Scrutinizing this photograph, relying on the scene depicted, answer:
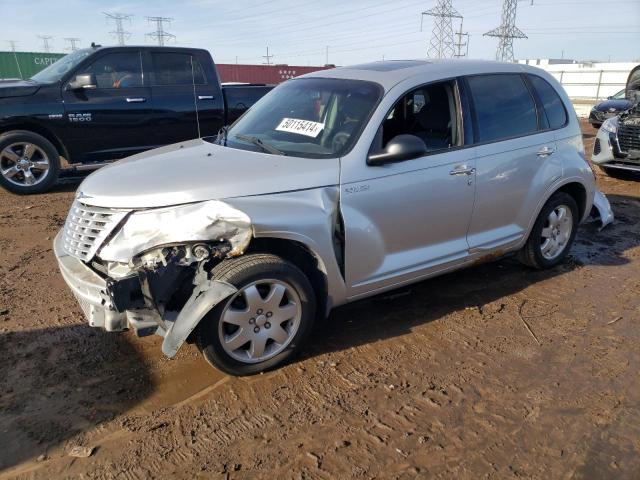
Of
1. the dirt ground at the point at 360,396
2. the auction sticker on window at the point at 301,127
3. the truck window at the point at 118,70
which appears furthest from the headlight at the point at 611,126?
the truck window at the point at 118,70

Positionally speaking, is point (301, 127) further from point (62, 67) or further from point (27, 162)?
point (62, 67)

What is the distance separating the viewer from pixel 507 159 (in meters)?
4.23

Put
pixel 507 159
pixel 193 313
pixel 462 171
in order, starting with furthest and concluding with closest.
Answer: pixel 507 159
pixel 462 171
pixel 193 313

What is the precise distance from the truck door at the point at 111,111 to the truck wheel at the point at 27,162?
13.4 inches

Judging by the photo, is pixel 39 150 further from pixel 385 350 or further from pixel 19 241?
pixel 385 350

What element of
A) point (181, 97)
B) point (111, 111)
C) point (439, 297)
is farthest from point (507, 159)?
point (111, 111)

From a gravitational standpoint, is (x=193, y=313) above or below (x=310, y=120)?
below

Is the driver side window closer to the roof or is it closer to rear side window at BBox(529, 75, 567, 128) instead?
the roof

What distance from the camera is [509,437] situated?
2768 mm

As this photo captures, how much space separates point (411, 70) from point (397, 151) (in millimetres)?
920

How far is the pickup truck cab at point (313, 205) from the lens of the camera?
9.71 feet

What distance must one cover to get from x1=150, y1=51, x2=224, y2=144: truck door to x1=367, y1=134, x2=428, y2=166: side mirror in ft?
18.2

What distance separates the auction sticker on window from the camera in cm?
370

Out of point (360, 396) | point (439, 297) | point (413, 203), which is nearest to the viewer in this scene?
point (360, 396)
